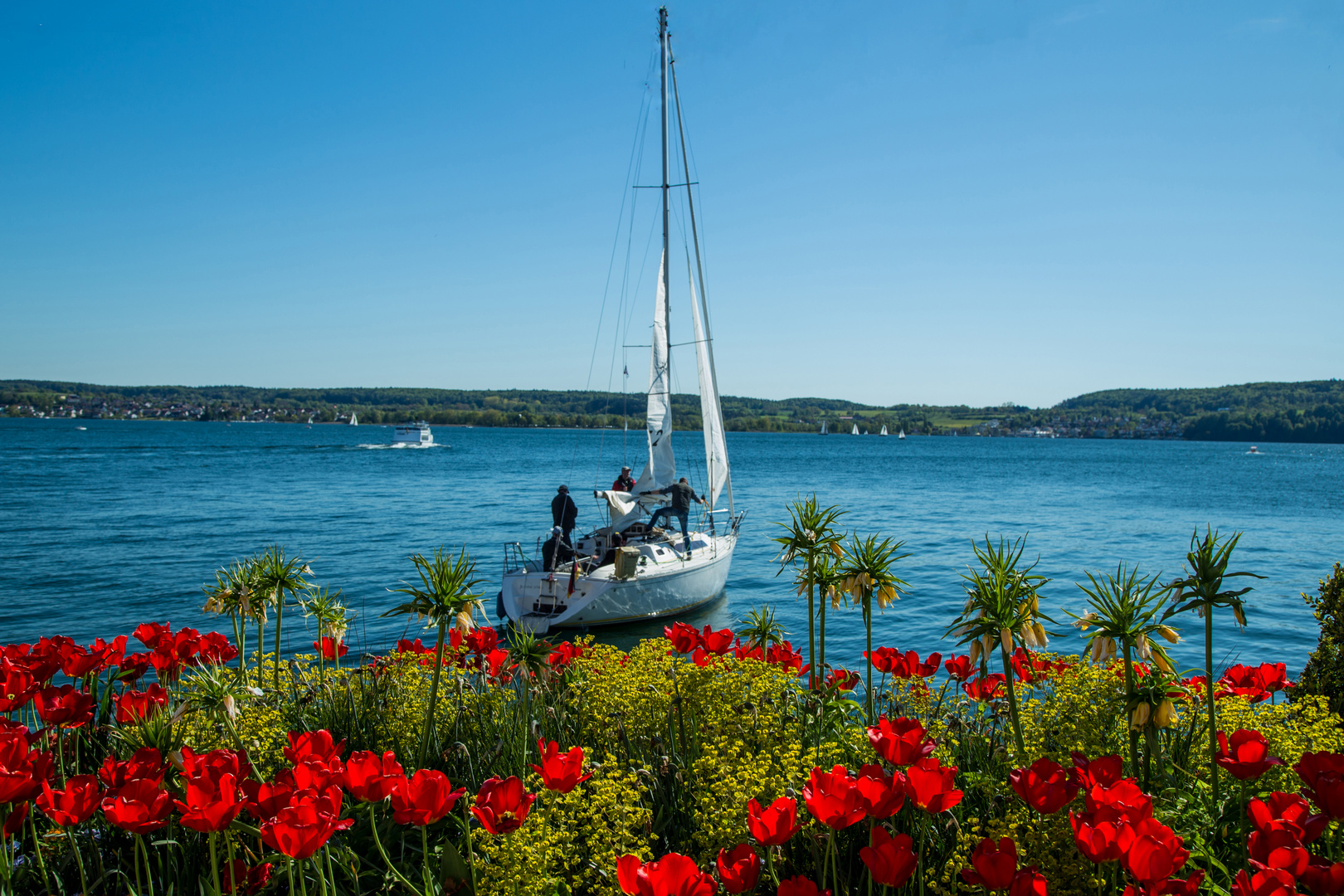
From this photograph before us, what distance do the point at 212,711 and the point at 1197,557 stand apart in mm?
4446

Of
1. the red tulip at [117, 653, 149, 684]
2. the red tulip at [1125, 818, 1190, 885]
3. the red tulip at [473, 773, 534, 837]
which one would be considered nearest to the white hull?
the red tulip at [117, 653, 149, 684]

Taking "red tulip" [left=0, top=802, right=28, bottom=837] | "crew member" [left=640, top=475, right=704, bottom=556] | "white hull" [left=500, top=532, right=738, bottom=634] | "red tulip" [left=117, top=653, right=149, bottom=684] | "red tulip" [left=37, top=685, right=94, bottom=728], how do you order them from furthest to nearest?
"crew member" [left=640, top=475, right=704, bottom=556]
"white hull" [left=500, top=532, right=738, bottom=634]
"red tulip" [left=117, top=653, right=149, bottom=684]
"red tulip" [left=37, top=685, right=94, bottom=728]
"red tulip" [left=0, top=802, right=28, bottom=837]

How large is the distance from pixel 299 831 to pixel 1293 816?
9.75 ft

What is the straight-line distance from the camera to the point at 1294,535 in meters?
30.5

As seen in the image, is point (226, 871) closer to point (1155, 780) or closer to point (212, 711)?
point (212, 711)

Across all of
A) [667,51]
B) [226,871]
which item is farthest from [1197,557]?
[667,51]

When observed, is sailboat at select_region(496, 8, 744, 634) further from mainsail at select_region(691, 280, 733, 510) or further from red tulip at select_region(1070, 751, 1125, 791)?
red tulip at select_region(1070, 751, 1125, 791)

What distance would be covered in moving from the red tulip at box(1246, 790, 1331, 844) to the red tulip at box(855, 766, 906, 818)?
3.37 feet

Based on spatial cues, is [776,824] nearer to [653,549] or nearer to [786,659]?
[786,659]

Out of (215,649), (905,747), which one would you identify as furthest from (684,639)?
(215,649)

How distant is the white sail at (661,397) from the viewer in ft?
56.9

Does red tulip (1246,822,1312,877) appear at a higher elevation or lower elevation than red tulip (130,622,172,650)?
higher

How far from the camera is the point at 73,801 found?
8.27 feet

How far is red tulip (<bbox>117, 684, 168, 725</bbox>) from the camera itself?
11.7 feet
